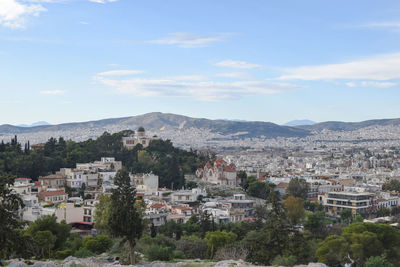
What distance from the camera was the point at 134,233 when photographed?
18031 millimetres

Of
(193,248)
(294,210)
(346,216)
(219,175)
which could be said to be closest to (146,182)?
(219,175)

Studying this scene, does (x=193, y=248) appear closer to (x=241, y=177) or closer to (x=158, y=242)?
(x=158, y=242)

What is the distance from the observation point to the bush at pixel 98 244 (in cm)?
2312

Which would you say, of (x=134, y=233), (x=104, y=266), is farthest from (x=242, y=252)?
(x=104, y=266)

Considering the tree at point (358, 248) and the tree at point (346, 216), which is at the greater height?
the tree at point (358, 248)

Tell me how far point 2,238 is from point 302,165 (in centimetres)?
9450

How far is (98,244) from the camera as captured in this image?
23141 mm

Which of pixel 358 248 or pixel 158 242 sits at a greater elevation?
pixel 358 248

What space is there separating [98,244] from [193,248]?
4595mm

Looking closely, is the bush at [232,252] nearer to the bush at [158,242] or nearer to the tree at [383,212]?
the bush at [158,242]

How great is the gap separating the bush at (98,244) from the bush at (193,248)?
3498mm

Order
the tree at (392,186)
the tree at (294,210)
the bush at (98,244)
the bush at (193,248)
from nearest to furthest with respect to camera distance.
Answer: the bush at (98,244), the bush at (193,248), the tree at (294,210), the tree at (392,186)

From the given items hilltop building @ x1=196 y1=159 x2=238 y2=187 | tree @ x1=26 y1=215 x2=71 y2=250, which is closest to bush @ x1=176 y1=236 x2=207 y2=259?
tree @ x1=26 y1=215 x2=71 y2=250

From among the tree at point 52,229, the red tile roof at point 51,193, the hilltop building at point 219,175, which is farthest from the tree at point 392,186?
the tree at point 52,229
